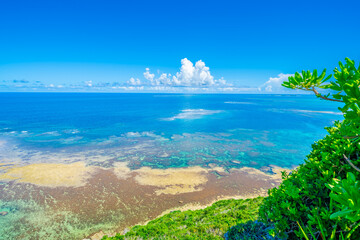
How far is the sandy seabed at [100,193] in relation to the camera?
16.6 m

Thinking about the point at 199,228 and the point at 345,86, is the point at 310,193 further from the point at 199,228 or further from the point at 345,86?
the point at 199,228

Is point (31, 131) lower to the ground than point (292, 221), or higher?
lower

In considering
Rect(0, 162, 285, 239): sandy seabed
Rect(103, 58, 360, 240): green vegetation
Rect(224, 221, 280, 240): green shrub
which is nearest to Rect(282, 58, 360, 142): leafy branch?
Rect(103, 58, 360, 240): green vegetation

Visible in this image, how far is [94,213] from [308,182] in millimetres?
19261

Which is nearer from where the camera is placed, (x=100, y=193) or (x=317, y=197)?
(x=317, y=197)

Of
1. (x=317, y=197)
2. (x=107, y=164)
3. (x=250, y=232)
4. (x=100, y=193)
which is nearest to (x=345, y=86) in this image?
(x=317, y=197)

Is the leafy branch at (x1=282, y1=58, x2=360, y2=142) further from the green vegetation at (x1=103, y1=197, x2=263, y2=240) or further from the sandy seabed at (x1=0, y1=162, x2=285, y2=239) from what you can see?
the sandy seabed at (x1=0, y1=162, x2=285, y2=239)

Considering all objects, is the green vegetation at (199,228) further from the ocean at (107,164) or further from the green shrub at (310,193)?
the ocean at (107,164)

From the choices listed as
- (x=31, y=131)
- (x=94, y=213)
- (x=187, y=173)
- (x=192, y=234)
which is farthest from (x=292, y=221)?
(x=31, y=131)

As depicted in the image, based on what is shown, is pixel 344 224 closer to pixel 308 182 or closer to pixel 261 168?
pixel 308 182

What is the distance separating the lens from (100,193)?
21.4 m

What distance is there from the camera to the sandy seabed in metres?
16.6

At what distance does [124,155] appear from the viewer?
1299 inches

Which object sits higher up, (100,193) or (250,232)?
(250,232)
